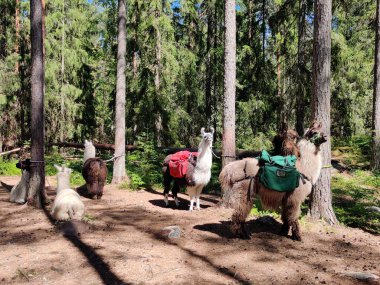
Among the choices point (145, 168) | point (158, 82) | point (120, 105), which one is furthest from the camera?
point (158, 82)

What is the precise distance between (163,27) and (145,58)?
1737mm

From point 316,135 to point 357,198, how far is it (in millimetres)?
5164

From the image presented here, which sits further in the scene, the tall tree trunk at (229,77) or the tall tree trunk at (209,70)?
the tall tree trunk at (209,70)

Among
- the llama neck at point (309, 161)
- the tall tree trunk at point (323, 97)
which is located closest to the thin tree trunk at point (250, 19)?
the tall tree trunk at point (323, 97)

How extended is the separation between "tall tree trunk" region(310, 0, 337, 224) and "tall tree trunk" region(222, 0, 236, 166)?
6.60 feet

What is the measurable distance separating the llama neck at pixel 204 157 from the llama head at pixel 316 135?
8.08 feet

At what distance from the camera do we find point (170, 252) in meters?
5.28

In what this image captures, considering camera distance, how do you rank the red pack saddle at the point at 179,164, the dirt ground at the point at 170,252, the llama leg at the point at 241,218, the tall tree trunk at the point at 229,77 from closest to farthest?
the dirt ground at the point at 170,252 → the llama leg at the point at 241,218 → the tall tree trunk at the point at 229,77 → the red pack saddle at the point at 179,164

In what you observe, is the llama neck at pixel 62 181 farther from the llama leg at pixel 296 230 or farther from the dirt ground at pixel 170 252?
the llama leg at pixel 296 230

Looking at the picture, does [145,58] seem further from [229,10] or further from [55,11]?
[229,10]

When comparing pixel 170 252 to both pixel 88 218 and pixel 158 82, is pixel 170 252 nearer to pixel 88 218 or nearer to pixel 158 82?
pixel 88 218

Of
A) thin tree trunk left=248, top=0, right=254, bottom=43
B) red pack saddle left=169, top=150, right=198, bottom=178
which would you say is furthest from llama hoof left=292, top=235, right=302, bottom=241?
thin tree trunk left=248, top=0, right=254, bottom=43

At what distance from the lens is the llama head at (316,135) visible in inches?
237

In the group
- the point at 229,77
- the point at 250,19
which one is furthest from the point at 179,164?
the point at 250,19
